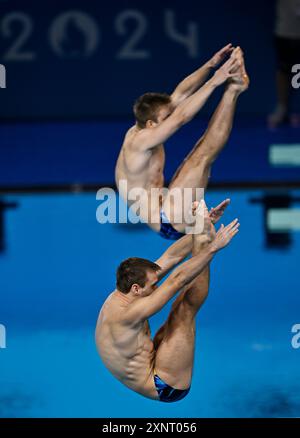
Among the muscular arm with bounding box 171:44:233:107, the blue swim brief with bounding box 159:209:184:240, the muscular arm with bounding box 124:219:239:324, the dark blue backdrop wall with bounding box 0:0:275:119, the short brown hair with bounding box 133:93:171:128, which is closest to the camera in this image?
the muscular arm with bounding box 124:219:239:324

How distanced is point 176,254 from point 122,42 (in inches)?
221

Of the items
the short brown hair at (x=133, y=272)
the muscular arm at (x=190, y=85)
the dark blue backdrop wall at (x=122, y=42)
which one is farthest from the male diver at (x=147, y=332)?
the dark blue backdrop wall at (x=122, y=42)

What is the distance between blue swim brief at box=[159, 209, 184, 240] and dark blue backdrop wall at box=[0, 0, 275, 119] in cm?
524

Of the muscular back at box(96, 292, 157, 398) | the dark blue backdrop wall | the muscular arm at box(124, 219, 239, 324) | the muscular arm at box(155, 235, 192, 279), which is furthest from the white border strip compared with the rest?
the muscular arm at box(124, 219, 239, 324)

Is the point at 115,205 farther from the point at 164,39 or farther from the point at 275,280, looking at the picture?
the point at 164,39

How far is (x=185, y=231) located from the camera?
272 inches

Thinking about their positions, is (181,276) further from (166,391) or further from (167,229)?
(167,229)

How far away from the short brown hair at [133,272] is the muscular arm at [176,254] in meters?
0.63

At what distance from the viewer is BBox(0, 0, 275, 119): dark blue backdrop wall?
11.8 m

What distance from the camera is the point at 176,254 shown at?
689 centimetres

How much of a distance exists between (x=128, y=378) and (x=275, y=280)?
2703 mm

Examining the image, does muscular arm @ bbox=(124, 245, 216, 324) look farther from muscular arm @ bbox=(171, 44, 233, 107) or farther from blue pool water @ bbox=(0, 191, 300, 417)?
muscular arm @ bbox=(171, 44, 233, 107)

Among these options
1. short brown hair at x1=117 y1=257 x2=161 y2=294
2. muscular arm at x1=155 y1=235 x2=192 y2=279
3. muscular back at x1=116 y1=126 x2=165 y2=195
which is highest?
muscular back at x1=116 y1=126 x2=165 y2=195

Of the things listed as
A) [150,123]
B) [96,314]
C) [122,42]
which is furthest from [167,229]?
[122,42]
